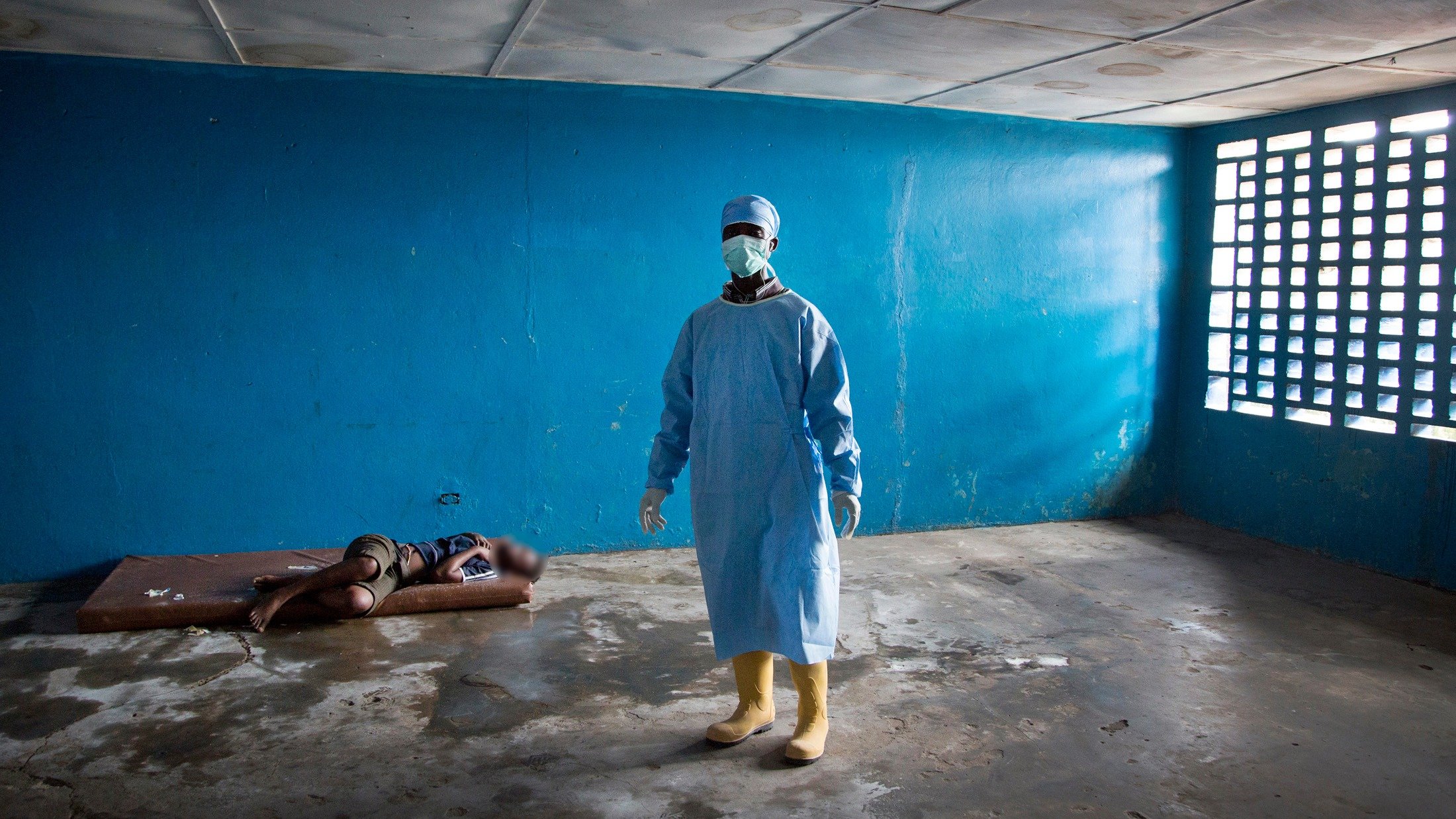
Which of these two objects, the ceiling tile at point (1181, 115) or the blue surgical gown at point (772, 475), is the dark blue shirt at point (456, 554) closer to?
the blue surgical gown at point (772, 475)

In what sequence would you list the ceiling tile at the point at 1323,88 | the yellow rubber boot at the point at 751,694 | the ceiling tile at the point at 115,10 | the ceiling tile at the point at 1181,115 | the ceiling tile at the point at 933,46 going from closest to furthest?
the yellow rubber boot at the point at 751,694
the ceiling tile at the point at 115,10
the ceiling tile at the point at 933,46
the ceiling tile at the point at 1323,88
the ceiling tile at the point at 1181,115

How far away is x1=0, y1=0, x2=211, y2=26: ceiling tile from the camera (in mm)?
3254

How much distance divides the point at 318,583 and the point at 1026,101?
4.00m

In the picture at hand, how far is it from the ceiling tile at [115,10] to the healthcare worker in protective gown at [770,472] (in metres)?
2.15

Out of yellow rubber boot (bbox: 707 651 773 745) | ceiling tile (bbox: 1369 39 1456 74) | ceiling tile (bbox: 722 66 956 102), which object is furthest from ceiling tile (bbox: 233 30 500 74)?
ceiling tile (bbox: 1369 39 1456 74)

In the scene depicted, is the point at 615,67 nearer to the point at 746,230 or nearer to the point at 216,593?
the point at 746,230

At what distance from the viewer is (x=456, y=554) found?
13.6ft

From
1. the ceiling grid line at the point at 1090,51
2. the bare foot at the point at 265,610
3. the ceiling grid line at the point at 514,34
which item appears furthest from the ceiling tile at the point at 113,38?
the ceiling grid line at the point at 1090,51

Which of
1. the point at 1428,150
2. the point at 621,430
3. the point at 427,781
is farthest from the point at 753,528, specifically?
the point at 1428,150

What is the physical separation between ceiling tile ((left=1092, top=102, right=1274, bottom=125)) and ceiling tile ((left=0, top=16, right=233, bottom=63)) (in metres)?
4.38

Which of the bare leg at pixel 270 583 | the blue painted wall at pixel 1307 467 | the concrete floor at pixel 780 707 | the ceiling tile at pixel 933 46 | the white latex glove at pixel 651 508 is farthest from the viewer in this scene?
the blue painted wall at pixel 1307 467

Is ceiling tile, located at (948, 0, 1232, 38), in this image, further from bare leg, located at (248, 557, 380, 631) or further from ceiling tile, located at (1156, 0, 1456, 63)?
bare leg, located at (248, 557, 380, 631)

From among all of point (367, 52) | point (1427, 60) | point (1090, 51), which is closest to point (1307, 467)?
point (1427, 60)

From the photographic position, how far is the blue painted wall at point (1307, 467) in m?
4.44
